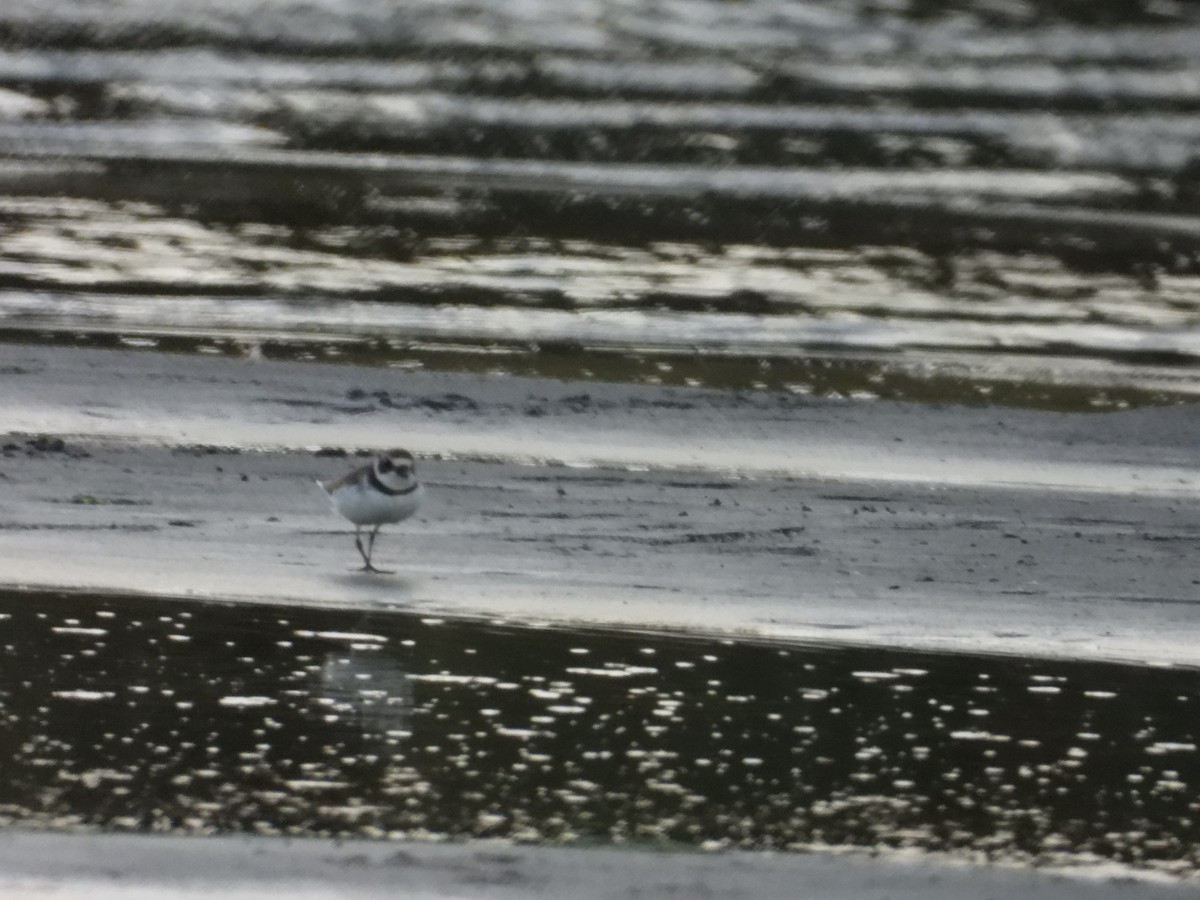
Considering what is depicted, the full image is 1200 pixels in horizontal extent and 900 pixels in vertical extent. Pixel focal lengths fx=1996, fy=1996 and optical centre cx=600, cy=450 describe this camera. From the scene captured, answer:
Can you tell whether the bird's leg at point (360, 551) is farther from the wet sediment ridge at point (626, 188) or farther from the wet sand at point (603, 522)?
the wet sediment ridge at point (626, 188)

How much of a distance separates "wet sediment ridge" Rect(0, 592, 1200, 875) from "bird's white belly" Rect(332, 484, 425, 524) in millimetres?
686

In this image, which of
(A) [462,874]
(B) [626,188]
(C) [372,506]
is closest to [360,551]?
(C) [372,506]

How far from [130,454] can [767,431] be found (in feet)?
9.09

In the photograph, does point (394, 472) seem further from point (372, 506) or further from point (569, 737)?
point (569, 737)

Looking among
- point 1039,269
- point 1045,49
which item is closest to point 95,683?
point 1039,269

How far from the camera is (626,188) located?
13039 mm

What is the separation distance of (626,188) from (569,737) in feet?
28.5

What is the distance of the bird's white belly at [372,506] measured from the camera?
6500mm

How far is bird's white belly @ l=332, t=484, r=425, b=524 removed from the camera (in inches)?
256

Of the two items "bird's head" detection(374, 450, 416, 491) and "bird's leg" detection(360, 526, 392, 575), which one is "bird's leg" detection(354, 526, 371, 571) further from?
"bird's head" detection(374, 450, 416, 491)

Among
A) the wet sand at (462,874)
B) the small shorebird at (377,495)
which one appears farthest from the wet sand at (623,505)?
the wet sand at (462,874)

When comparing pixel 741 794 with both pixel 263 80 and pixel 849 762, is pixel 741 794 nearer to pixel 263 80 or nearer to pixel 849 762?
pixel 849 762

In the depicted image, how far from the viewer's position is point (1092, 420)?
30.7ft

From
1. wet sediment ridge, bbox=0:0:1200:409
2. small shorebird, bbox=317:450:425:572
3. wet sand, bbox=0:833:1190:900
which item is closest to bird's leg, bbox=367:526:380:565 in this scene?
small shorebird, bbox=317:450:425:572
